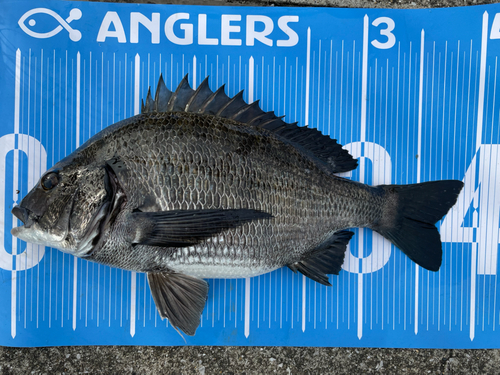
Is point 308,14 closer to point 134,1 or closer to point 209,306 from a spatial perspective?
point 134,1

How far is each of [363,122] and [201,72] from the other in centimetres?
110

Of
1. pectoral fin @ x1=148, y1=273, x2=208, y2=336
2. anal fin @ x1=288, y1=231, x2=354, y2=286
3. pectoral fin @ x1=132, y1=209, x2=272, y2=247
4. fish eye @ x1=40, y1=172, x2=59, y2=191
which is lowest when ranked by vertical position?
pectoral fin @ x1=148, y1=273, x2=208, y2=336

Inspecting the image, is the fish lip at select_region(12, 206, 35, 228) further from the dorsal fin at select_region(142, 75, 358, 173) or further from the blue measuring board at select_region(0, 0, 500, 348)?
the dorsal fin at select_region(142, 75, 358, 173)

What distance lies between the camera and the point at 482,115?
84.4 inches

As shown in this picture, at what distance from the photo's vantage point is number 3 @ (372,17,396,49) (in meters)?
2.13

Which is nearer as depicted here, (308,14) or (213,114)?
(213,114)

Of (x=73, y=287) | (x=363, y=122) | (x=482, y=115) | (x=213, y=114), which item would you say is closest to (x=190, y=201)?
(x=213, y=114)

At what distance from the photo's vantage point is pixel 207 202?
64.9 inches

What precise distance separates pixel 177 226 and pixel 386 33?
180 cm

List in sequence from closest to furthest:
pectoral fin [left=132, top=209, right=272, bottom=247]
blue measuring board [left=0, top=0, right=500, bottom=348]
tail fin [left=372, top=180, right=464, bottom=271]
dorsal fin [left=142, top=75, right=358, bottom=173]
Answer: pectoral fin [left=132, top=209, right=272, bottom=247] < dorsal fin [left=142, top=75, right=358, bottom=173] < tail fin [left=372, top=180, right=464, bottom=271] < blue measuring board [left=0, top=0, right=500, bottom=348]

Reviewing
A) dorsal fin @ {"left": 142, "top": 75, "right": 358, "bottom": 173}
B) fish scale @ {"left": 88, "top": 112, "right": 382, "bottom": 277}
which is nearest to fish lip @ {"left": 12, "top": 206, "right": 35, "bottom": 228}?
fish scale @ {"left": 88, "top": 112, "right": 382, "bottom": 277}

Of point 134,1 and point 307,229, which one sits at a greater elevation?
point 134,1

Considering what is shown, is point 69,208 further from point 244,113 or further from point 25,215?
point 244,113

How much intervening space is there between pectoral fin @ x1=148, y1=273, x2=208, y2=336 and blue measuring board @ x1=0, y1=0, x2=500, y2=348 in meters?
0.27
